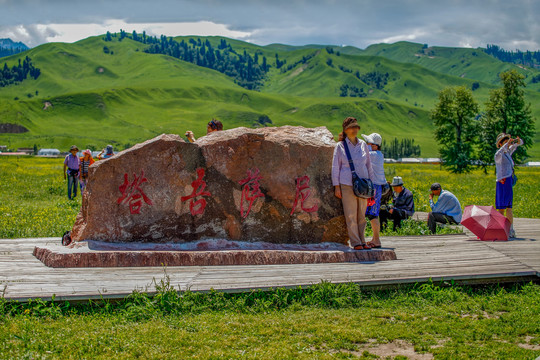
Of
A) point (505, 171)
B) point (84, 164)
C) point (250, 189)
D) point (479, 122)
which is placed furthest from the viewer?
point (479, 122)

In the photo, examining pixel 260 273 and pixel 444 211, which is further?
pixel 444 211

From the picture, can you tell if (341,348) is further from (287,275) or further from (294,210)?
(294,210)

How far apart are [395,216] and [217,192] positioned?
6352 millimetres

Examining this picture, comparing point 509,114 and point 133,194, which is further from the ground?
point 509,114

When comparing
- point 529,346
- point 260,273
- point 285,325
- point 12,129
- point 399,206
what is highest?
point 12,129

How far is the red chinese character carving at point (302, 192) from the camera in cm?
1069

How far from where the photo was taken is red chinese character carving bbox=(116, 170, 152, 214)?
9969 mm

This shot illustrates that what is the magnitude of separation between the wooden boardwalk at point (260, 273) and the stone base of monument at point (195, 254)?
22cm

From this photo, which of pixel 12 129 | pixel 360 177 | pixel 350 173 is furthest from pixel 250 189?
pixel 12 129

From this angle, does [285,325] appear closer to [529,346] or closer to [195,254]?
[195,254]

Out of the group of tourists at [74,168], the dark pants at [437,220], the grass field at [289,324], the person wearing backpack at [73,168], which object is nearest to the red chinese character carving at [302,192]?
the grass field at [289,324]

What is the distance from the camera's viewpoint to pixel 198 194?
1032 cm

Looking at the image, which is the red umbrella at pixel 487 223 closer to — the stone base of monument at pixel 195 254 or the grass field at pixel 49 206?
the grass field at pixel 49 206

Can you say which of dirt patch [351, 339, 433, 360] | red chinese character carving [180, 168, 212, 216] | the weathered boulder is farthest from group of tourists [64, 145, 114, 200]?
dirt patch [351, 339, 433, 360]
